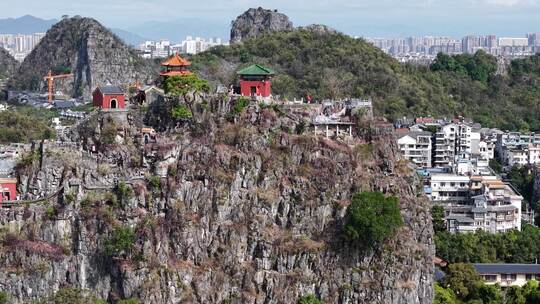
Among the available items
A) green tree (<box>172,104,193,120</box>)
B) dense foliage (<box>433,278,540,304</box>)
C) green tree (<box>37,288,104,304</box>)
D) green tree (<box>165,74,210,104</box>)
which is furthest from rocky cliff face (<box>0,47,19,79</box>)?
dense foliage (<box>433,278,540,304</box>)

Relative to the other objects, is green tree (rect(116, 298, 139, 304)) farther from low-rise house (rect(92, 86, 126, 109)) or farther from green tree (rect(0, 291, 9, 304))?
low-rise house (rect(92, 86, 126, 109))

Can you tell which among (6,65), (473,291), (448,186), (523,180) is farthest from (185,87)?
(6,65)

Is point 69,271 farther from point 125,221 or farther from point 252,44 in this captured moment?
point 252,44

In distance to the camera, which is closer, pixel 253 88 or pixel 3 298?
pixel 3 298

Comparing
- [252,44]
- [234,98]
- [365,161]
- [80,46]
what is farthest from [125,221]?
[80,46]

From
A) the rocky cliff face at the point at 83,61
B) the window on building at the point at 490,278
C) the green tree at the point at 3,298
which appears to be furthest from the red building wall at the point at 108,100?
the rocky cliff face at the point at 83,61

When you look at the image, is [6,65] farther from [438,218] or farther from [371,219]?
[371,219]

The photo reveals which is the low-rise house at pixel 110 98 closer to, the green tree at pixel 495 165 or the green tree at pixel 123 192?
the green tree at pixel 123 192
